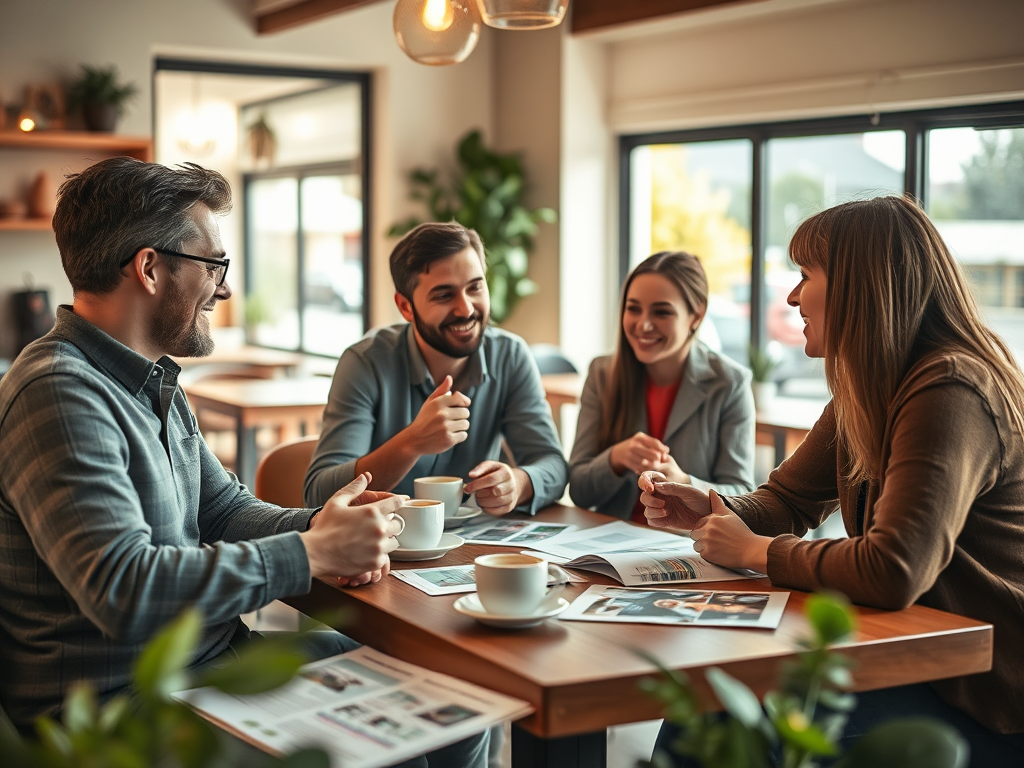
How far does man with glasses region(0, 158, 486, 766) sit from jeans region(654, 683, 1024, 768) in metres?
0.73

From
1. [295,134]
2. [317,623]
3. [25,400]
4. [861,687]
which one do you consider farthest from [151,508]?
[295,134]

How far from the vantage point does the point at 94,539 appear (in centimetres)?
134

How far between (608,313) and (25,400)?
4691mm

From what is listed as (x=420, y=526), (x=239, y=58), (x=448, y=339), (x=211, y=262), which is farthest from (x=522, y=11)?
(x=239, y=58)

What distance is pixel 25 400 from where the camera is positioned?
143 cm

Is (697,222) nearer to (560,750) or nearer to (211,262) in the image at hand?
(211,262)

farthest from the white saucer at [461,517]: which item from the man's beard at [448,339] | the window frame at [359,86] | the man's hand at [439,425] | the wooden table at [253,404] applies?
the window frame at [359,86]

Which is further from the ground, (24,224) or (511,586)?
(24,224)

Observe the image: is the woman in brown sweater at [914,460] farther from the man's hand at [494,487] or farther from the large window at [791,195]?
the large window at [791,195]

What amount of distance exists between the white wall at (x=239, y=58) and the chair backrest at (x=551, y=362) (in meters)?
1.37

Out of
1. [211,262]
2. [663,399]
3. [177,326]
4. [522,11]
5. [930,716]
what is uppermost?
[522,11]

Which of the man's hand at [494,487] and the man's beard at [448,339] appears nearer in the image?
the man's hand at [494,487]

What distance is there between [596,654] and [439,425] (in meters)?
0.84

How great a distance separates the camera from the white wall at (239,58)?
5133mm
